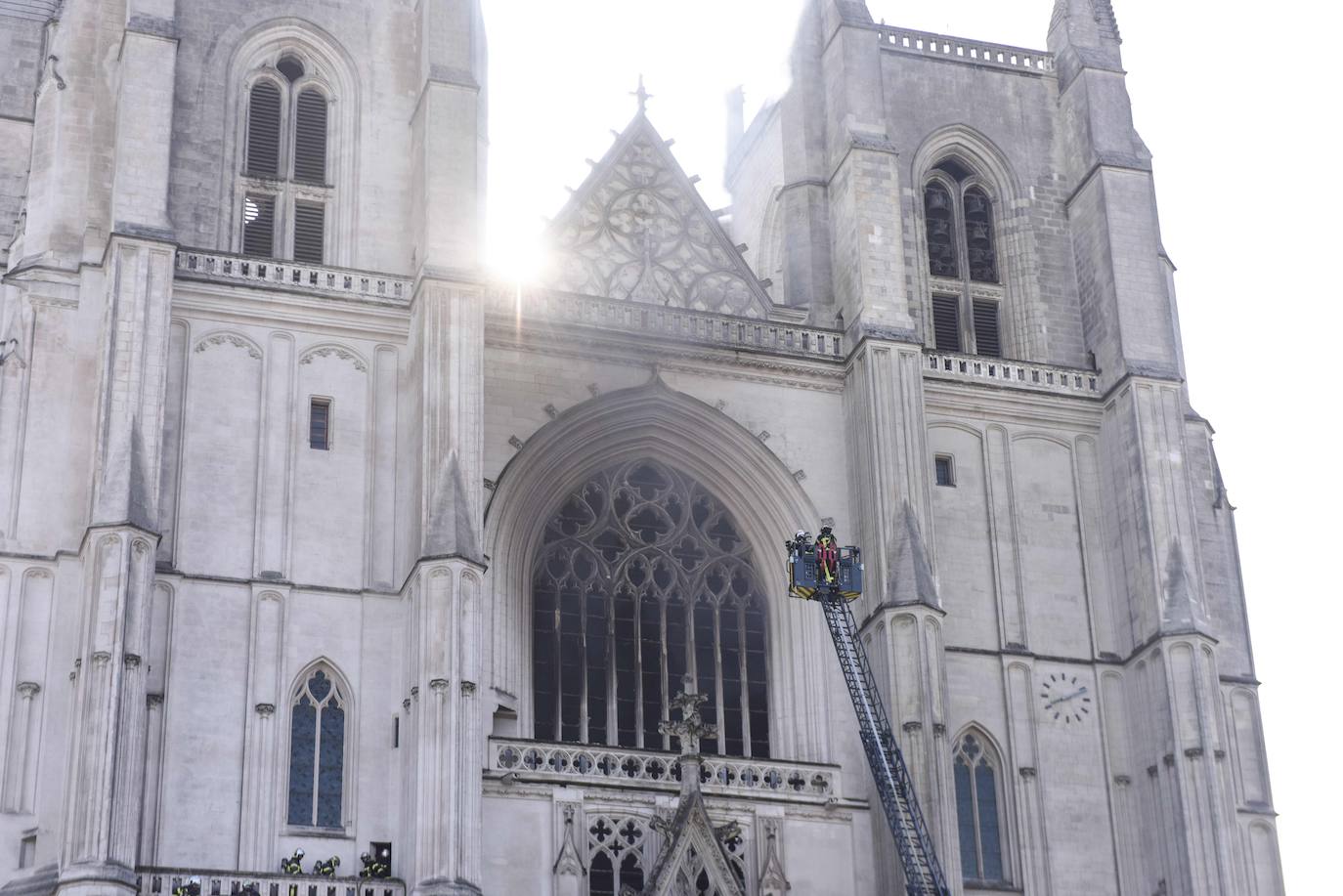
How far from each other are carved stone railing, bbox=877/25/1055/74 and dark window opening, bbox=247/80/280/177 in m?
10.8

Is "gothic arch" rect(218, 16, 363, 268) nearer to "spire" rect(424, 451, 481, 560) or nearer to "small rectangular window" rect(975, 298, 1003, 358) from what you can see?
"spire" rect(424, 451, 481, 560)

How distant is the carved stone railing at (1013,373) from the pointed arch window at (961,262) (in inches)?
26.6

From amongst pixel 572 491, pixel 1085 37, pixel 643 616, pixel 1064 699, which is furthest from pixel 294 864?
pixel 1085 37

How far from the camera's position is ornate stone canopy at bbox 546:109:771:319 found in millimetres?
37625

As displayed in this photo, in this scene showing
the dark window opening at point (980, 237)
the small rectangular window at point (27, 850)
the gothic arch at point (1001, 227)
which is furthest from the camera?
the dark window opening at point (980, 237)

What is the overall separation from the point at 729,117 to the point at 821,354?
12086 mm

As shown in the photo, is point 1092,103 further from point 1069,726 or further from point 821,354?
point 1069,726

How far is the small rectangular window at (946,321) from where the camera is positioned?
39.4 metres

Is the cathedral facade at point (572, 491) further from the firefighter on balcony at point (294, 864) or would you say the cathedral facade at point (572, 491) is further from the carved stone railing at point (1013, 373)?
the firefighter on balcony at point (294, 864)

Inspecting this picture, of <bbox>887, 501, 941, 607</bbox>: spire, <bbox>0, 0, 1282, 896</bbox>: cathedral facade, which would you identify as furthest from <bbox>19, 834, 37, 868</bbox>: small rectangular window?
<bbox>887, 501, 941, 607</bbox>: spire

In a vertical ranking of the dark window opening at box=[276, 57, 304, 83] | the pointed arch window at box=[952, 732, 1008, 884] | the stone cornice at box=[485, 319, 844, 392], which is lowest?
the pointed arch window at box=[952, 732, 1008, 884]

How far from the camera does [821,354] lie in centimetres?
3712

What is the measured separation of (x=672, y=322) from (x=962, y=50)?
27.9 ft

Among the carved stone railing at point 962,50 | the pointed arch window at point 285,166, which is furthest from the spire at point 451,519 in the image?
the carved stone railing at point 962,50
